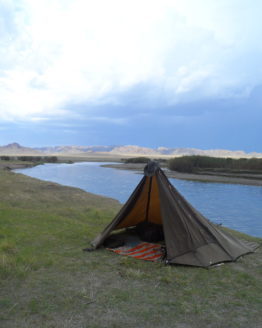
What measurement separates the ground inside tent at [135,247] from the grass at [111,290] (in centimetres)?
29

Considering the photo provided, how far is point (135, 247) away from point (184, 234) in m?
1.27

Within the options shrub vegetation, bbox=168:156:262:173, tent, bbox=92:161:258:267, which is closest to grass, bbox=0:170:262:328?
tent, bbox=92:161:258:267

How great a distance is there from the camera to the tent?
6004 millimetres

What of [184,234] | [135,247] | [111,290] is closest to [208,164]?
Result: [135,247]

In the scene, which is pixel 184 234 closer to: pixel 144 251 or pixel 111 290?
pixel 144 251

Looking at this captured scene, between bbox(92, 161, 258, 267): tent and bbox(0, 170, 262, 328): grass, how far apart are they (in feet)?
0.75

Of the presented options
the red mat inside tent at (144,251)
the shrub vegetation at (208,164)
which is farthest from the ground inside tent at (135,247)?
the shrub vegetation at (208,164)

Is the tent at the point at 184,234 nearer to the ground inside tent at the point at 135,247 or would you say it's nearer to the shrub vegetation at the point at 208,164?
the ground inside tent at the point at 135,247

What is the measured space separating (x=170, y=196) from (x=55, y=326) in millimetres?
3557

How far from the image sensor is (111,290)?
4703 mm

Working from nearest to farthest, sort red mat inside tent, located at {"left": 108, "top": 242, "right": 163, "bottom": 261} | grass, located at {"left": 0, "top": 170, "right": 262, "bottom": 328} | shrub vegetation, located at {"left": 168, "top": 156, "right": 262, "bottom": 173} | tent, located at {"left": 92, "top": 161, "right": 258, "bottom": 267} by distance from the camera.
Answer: grass, located at {"left": 0, "top": 170, "right": 262, "bottom": 328}, tent, located at {"left": 92, "top": 161, "right": 258, "bottom": 267}, red mat inside tent, located at {"left": 108, "top": 242, "right": 163, "bottom": 261}, shrub vegetation, located at {"left": 168, "top": 156, "right": 262, "bottom": 173}

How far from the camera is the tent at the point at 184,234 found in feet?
19.7

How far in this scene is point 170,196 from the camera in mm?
6629

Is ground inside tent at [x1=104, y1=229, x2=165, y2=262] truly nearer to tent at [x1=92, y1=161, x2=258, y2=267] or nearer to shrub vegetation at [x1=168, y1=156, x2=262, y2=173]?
tent at [x1=92, y1=161, x2=258, y2=267]
